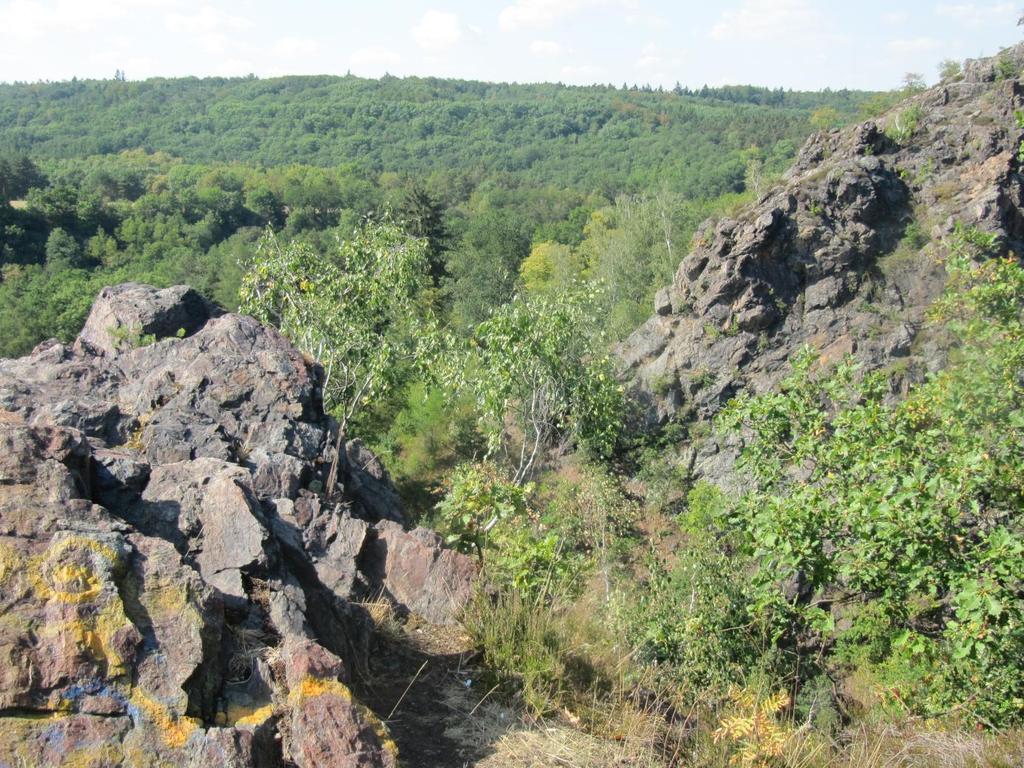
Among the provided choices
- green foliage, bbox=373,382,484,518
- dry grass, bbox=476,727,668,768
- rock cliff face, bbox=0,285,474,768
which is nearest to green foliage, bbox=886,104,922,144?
green foliage, bbox=373,382,484,518

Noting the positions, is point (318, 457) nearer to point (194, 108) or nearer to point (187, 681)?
point (187, 681)

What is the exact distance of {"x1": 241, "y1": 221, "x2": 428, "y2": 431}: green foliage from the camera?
1422 centimetres

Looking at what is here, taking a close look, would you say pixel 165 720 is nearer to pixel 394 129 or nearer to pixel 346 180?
pixel 346 180

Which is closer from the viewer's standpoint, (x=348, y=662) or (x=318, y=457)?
(x=348, y=662)

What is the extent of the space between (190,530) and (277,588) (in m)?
0.89

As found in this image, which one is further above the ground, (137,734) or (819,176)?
(819,176)

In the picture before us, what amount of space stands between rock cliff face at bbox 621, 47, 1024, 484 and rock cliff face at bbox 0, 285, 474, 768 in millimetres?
19139

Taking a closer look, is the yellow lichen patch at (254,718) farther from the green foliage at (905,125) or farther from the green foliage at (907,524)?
the green foliage at (905,125)

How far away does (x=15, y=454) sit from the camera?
4.16 m

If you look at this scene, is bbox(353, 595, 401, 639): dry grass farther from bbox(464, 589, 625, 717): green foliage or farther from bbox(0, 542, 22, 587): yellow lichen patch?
bbox(0, 542, 22, 587): yellow lichen patch

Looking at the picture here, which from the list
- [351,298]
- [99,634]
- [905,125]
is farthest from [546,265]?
[99,634]

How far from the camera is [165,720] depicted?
3.25 meters

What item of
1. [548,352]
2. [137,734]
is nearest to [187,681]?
[137,734]

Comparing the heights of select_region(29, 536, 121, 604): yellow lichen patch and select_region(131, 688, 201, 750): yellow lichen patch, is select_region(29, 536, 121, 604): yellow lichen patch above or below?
above
